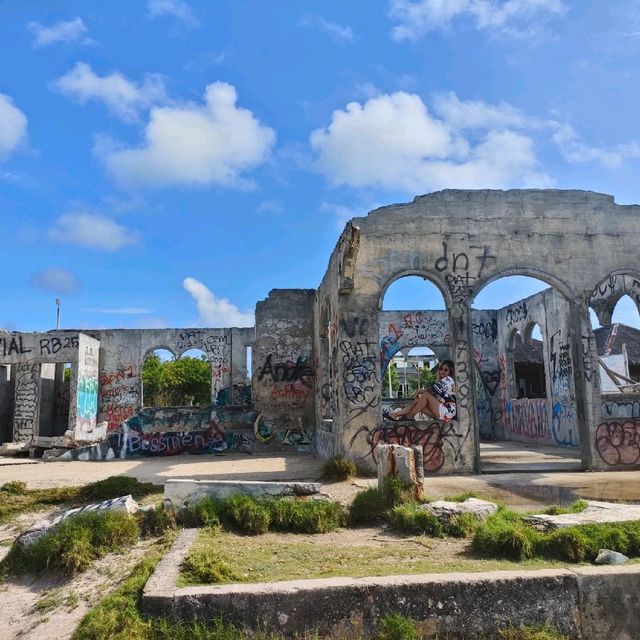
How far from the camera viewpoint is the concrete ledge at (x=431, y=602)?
4.08 metres

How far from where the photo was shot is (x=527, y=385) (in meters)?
24.5

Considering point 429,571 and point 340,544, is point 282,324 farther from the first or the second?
point 429,571

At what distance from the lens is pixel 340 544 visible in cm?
595

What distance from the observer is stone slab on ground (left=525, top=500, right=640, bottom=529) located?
5664 mm

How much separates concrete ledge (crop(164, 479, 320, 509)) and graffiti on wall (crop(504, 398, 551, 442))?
13.1 m

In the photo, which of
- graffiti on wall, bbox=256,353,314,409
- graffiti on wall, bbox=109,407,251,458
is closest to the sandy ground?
graffiti on wall, bbox=109,407,251,458

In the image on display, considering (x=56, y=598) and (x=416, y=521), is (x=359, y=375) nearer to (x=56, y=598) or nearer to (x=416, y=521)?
(x=416, y=521)

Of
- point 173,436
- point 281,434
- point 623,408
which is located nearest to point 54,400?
point 173,436

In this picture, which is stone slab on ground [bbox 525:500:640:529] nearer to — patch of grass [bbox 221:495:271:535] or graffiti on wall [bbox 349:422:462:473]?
patch of grass [bbox 221:495:271:535]

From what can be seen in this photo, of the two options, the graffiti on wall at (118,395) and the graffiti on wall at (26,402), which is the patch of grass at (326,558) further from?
the graffiti on wall at (118,395)

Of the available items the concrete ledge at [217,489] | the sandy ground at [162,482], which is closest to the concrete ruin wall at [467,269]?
the sandy ground at [162,482]

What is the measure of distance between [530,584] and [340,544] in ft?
7.00

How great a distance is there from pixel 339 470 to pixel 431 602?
18.3ft

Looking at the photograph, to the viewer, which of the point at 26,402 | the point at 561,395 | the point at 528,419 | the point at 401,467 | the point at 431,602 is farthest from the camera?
the point at 26,402
